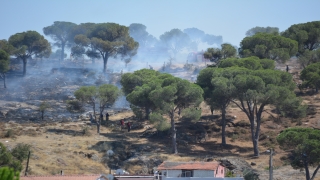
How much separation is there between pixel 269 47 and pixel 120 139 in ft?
91.0

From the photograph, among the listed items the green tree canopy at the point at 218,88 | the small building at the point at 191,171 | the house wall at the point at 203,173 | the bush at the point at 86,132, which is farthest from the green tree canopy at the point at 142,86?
the house wall at the point at 203,173

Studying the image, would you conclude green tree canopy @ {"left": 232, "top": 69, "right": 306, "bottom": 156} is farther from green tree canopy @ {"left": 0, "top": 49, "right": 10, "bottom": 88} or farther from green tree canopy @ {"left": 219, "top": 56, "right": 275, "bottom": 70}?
green tree canopy @ {"left": 0, "top": 49, "right": 10, "bottom": 88}

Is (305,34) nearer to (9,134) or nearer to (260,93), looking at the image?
(260,93)

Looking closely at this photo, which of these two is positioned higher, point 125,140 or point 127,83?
point 127,83

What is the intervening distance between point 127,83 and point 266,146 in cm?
1855

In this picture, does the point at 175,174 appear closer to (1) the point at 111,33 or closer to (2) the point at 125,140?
(2) the point at 125,140

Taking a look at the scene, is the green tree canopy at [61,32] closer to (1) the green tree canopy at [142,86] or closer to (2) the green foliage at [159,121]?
(1) the green tree canopy at [142,86]

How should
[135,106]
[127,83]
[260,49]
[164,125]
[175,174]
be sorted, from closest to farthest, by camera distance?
[175,174] < [164,125] < [135,106] < [127,83] < [260,49]

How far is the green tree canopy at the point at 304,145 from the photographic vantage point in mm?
49594

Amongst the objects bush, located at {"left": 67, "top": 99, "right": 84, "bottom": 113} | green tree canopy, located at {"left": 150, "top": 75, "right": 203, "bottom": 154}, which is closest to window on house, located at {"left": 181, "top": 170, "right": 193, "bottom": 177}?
green tree canopy, located at {"left": 150, "top": 75, "right": 203, "bottom": 154}

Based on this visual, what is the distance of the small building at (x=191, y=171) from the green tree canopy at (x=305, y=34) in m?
46.6

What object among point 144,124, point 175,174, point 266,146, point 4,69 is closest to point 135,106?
point 144,124

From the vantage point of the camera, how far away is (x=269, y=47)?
83750 millimetres

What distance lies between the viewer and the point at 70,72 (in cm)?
10681
